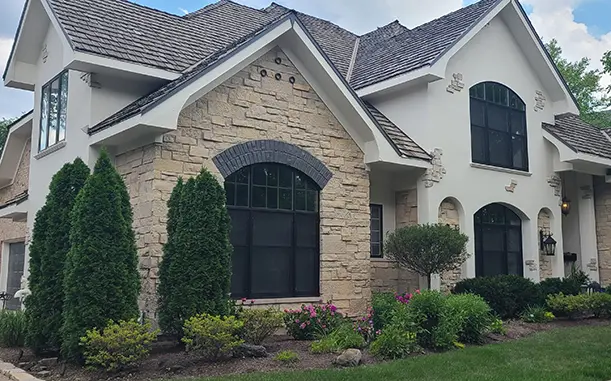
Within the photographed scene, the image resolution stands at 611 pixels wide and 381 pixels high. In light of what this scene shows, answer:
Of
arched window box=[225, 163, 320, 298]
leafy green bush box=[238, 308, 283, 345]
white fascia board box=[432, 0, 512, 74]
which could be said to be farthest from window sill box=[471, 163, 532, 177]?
leafy green bush box=[238, 308, 283, 345]

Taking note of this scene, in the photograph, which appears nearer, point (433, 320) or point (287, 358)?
point (287, 358)

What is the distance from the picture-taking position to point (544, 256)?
16.3m

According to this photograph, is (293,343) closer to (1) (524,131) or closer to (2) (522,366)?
(2) (522,366)

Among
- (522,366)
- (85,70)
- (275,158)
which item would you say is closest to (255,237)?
(275,158)

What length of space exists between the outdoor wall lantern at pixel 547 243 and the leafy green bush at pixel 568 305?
266cm

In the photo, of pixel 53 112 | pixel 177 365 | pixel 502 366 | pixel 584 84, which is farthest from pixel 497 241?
pixel 584 84

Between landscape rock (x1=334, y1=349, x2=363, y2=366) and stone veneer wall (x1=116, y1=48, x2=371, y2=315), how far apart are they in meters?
3.26

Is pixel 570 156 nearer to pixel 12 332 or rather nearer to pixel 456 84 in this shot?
pixel 456 84

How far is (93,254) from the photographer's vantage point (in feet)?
26.6

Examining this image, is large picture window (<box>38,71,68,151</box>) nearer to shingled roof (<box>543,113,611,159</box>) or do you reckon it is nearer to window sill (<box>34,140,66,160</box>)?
window sill (<box>34,140,66,160</box>)

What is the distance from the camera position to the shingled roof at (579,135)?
16.2m

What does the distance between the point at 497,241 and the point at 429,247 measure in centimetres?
394

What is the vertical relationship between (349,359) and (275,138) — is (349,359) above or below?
below

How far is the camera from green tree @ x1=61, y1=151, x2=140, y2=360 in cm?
797
